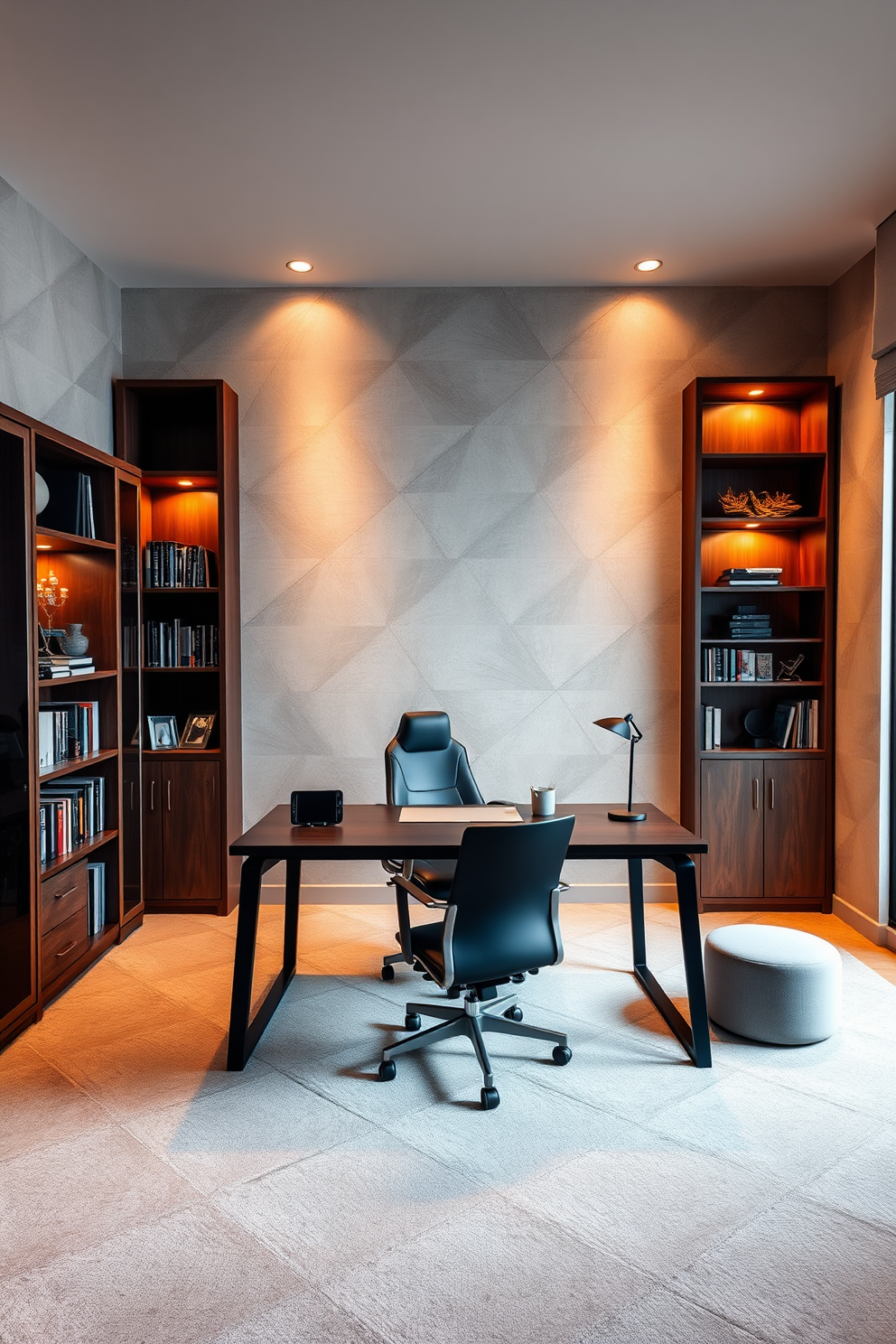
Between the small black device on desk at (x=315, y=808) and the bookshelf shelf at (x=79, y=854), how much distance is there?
105cm

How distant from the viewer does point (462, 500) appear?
4957 millimetres

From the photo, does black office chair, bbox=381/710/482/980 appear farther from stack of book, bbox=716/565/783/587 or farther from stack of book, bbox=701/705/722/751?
stack of book, bbox=716/565/783/587

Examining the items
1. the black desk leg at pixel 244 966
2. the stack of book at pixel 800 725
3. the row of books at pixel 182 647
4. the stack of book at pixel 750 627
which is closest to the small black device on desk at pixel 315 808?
the black desk leg at pixel 244 966

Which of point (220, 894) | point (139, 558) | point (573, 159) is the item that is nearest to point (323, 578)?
point (139, 558)

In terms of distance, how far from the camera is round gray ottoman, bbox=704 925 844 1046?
10.1 ft

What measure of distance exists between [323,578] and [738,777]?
252 cm

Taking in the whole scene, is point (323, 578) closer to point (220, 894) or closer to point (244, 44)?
point (220, 894)

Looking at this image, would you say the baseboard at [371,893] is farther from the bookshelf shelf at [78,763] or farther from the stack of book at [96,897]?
the bookshelf shelf at [78,763]

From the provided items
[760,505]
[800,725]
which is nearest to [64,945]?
[800,725]

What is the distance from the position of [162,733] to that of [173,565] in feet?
2.98

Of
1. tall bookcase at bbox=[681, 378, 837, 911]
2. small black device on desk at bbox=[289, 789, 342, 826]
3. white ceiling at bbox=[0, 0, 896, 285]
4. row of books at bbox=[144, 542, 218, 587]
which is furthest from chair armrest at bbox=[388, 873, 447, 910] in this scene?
white ceiling at bbox=[0, 0, 896, 285]

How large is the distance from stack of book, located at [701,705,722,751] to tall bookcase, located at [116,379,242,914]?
2.57 meters

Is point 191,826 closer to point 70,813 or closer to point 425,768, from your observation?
point 70,813

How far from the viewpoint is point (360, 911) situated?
15.9 ft
